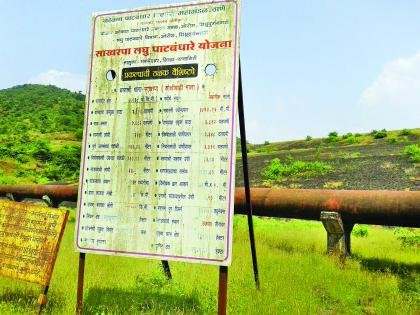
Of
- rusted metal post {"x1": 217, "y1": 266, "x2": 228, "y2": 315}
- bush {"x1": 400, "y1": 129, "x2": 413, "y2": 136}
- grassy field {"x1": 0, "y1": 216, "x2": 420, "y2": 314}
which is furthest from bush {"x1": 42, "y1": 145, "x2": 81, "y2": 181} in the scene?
rusted metal post {"x1": 217, "y1": 266, "x2": 228, "y2": 315}

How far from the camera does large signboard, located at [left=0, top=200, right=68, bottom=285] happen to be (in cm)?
463

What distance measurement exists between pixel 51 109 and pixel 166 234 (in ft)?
290

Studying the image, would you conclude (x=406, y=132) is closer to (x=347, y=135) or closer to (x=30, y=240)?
(x=347, y=135)

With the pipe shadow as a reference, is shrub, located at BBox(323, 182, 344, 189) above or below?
above

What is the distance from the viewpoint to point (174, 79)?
405 cm

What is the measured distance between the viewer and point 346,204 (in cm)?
739

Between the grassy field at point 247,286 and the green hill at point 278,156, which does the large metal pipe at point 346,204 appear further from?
the green hill at point 278,156

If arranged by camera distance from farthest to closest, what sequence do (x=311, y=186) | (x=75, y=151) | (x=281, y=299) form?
(x=75, y=151) < (x=311, y=186) < (x=281, y=299)

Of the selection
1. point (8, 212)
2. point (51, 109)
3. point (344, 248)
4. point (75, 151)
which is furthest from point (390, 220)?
point (51, 109)

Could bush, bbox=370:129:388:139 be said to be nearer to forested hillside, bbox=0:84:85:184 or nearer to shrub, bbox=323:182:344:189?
shrub, bbox=323:182:344:189

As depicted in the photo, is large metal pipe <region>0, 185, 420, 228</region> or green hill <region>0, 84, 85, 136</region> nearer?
large metal pipe <region>0, 185, 420, 228</region>

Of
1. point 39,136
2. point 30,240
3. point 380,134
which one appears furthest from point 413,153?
point 39,136

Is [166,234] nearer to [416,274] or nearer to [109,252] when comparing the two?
[109,252]

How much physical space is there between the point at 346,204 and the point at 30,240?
550 cm
